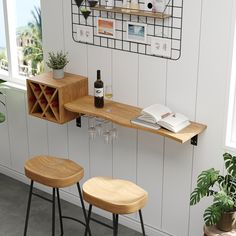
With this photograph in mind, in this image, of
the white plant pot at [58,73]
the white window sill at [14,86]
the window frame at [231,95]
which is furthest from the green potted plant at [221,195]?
the white window sill at [14,86]

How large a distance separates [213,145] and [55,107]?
114 cm

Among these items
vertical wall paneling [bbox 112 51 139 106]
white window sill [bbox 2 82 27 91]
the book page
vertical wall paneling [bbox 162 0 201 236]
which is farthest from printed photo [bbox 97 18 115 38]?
white window sill [bbox 2 82 27 91]

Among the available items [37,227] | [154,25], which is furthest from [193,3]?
[37,227]

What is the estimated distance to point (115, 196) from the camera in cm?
293

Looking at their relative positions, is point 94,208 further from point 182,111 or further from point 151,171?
point 182,111

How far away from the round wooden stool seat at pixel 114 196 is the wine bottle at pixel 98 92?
1.89ft

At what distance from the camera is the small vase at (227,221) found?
294cm

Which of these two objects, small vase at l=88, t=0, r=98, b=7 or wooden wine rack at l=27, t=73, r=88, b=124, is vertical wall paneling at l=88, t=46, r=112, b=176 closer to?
wooden wine rack at l=27, t=73, r=88, b=124

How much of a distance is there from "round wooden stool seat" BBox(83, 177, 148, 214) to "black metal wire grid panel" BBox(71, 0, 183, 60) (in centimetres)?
86

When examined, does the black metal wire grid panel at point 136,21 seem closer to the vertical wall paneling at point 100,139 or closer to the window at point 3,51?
the vertical wall paneling at point 100,139

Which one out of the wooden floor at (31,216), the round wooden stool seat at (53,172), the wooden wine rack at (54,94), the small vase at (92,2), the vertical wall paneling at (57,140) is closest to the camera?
the round wooden stool seat at (53,172)

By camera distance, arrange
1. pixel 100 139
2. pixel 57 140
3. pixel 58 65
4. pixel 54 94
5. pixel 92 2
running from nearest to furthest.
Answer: pixel 92 2
pixel 54 94
pixel 58 65
pixel 100 139
pixel 57 140

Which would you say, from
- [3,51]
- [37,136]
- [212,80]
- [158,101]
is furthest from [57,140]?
[212,80]

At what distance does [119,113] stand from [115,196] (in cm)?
66
